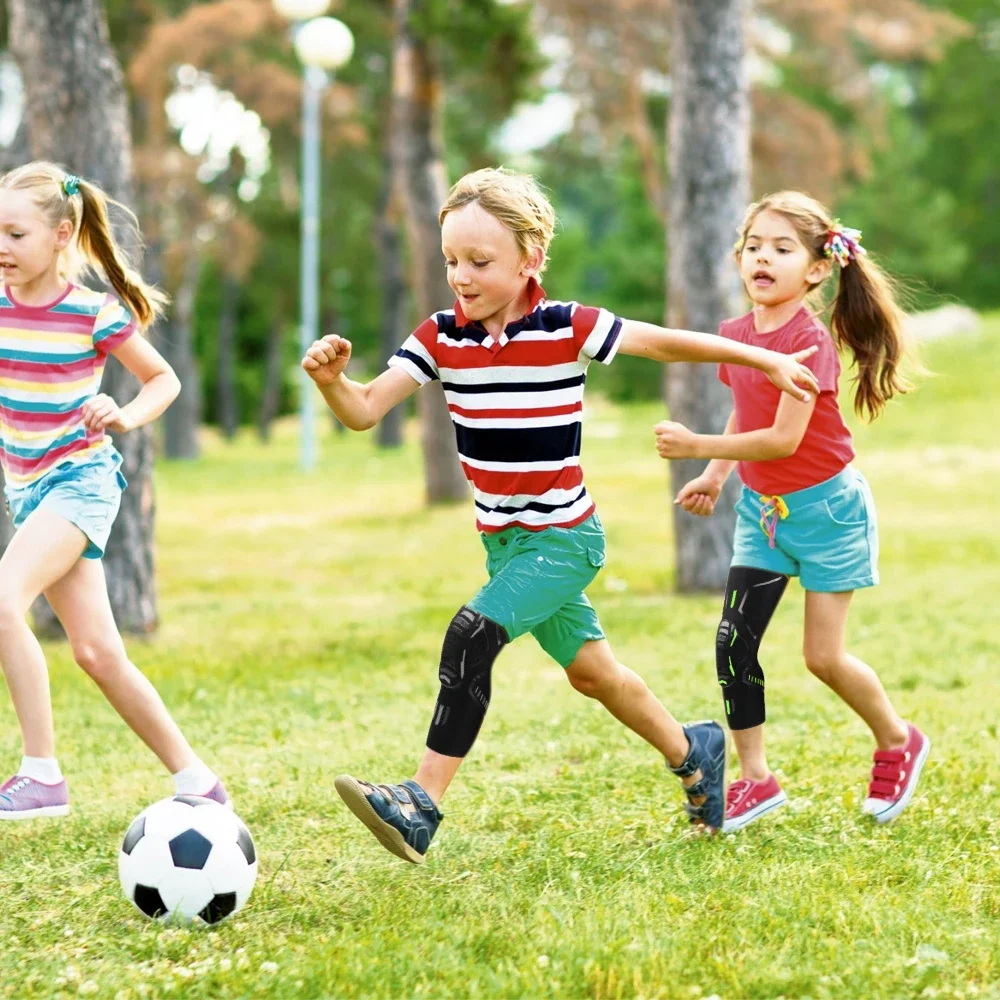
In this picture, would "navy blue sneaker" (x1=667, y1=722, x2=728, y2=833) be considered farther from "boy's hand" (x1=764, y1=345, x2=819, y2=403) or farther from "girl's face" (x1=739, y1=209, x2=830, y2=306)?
"girl's face" (x1=739, y1=209, x2=830, y2=306)

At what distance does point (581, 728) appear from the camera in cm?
617

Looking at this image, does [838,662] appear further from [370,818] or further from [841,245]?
[370,818]

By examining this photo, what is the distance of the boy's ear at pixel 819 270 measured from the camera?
181 inches

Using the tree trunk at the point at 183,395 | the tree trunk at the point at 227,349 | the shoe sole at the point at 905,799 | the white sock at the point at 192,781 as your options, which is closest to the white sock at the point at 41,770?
the white sock at the point at 192,781

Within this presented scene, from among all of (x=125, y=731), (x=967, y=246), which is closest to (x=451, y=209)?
(x=125, y=731)

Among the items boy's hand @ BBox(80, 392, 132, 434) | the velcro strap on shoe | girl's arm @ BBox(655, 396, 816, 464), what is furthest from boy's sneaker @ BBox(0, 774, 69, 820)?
girl's arm @ BBox(655, 396, 816, 464)

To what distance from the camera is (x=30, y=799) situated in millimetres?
4422

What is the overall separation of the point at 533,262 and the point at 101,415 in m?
1.39

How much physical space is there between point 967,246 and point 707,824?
4571 cm

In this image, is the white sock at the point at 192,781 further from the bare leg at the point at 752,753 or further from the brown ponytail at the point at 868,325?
the brown ponytail at the point at 868,325

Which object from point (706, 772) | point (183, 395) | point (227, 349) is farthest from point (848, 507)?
point (227, 349)

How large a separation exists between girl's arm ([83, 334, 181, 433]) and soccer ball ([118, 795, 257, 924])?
1.22m

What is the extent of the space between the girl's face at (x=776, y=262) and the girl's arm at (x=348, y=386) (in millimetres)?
1250

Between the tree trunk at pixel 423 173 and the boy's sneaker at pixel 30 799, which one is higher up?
the tree trunk at pixel 423 173
